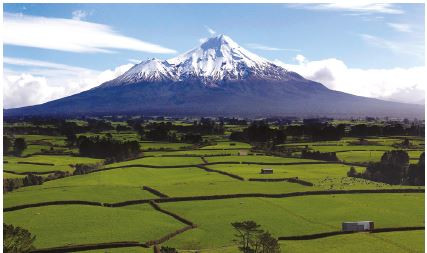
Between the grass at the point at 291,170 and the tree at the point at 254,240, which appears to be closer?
the tree at the point at 254,240

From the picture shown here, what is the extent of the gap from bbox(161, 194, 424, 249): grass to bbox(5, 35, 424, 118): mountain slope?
9.55 metres

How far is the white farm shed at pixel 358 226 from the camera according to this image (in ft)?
48.1

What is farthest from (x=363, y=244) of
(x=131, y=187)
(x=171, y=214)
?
(x=131, y=187)

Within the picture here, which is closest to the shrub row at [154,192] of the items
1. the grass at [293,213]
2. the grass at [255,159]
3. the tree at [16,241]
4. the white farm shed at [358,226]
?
the grass at [293,213]

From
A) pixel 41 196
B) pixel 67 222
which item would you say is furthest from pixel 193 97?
pixel 67 222

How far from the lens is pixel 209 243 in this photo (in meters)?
13.6

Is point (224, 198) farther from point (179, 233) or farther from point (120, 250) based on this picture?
point (120, 250)

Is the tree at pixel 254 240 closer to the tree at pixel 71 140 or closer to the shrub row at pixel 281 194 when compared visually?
the shrub row at pixel 281 194

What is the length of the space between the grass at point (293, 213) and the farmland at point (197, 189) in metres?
0.03

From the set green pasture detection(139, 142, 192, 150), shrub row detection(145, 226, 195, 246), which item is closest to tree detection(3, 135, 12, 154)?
green pasture detection(139, 142, 192, 150)

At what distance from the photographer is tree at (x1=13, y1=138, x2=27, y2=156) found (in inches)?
949

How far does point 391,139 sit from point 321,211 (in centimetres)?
1121

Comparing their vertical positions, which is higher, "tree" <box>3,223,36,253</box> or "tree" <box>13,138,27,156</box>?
"tree" <box>13,138,27,156</box>

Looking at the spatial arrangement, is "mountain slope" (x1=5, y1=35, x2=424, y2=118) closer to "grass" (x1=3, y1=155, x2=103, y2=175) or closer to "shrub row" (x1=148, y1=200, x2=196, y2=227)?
"grass" (x1=3, y1=155, x2=103, y2=175)
